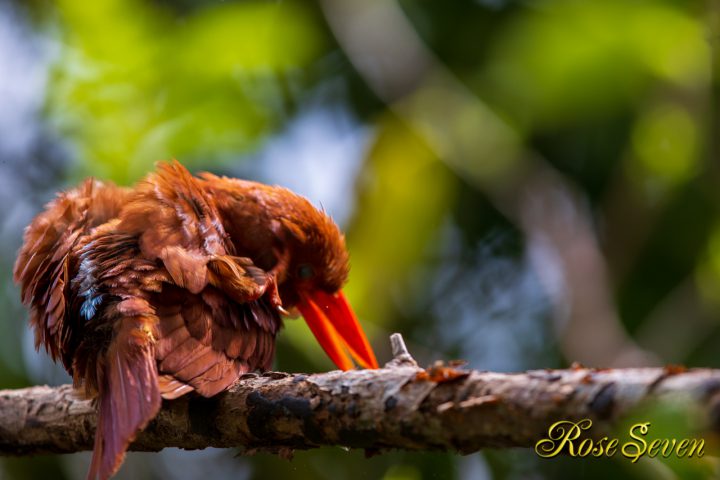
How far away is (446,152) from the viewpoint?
434 centimetres

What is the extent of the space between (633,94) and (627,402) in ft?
8.63

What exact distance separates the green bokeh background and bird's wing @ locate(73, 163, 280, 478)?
119cm

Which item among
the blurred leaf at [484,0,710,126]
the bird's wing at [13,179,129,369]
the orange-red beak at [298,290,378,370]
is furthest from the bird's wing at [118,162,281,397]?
the blurred leaf at [484,0,710,126]

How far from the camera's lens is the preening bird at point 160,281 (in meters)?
2.21

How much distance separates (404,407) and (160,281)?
0.83 m

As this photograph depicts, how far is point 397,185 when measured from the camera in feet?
13.8

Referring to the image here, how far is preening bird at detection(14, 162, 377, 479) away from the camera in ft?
7.23

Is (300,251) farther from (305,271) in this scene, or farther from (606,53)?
(606,53)

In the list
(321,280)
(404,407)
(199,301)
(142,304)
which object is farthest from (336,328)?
(404,407)

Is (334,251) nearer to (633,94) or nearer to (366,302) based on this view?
(366,302)

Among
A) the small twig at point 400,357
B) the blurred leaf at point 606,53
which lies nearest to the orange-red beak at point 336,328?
the small twig at point 400,357

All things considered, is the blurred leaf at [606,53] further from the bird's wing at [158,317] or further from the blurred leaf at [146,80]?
the bird's wing at [158,317]

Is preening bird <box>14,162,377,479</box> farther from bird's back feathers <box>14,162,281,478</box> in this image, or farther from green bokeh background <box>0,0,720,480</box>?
green bokeh background <box>0,0,720,480</box>

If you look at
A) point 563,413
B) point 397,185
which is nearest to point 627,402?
point 563,413
